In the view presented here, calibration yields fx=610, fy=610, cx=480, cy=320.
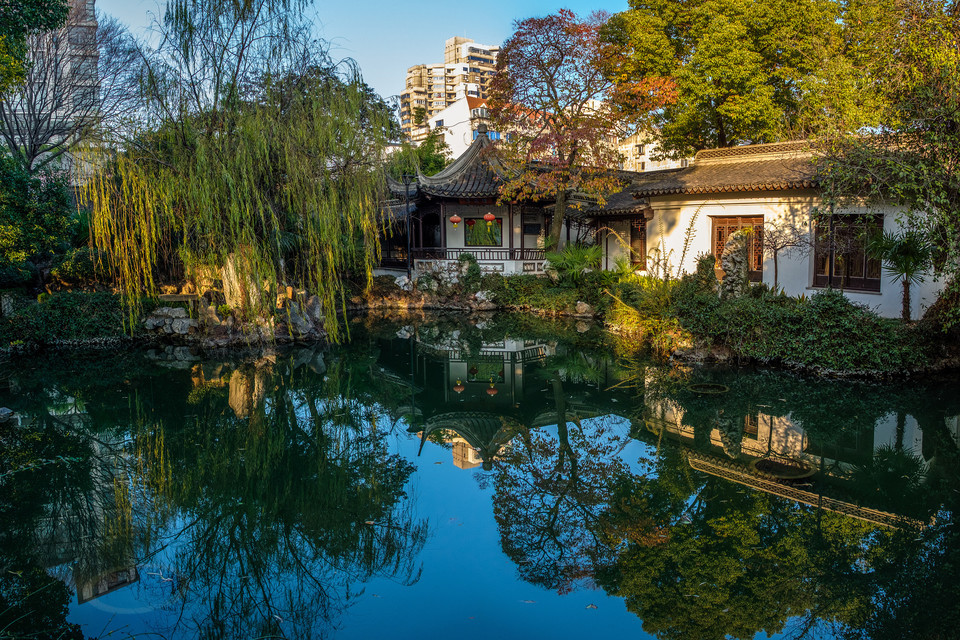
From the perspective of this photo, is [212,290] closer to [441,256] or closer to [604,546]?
[441,256]

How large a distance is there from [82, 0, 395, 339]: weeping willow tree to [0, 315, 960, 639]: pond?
2.40 metres

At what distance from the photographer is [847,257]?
1142cm

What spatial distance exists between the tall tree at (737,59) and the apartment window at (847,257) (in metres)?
4.44

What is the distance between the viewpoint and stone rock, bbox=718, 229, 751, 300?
10.4 m

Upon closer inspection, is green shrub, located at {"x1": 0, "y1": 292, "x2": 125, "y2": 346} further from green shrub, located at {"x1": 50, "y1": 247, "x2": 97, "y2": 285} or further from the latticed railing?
the latticed railing

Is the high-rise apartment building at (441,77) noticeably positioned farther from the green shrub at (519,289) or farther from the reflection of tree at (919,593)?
the reflection of tree at (919,593)

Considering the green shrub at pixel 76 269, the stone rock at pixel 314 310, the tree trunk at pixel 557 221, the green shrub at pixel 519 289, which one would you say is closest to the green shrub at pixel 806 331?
the green shrub at pixel 519 289

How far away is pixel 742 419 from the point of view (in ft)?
22.9

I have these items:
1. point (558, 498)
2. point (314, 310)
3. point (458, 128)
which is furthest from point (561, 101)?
point (458, 128)

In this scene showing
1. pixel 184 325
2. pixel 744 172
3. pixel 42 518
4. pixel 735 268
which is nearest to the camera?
pixel 42 518

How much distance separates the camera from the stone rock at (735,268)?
10.4 meters

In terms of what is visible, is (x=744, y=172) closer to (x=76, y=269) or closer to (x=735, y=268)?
(x=735, y=268)

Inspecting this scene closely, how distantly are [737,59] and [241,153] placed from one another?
521 inches

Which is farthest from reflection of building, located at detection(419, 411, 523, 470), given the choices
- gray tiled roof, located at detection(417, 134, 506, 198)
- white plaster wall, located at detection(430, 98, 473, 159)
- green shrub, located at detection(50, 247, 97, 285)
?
white plaster wall, located at detection(430, 98, 473, 159)
